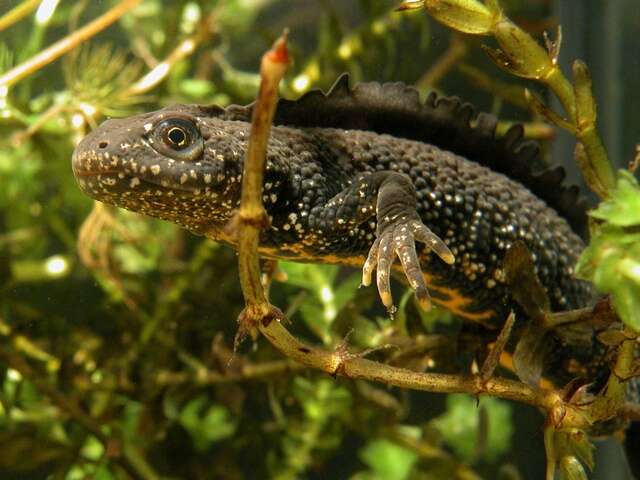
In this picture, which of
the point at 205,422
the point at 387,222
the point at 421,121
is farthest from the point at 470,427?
the point at 387,222

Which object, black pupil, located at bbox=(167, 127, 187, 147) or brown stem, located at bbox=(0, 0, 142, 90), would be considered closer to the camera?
black pupil, located at bbox=(167, 127, 187, 147)

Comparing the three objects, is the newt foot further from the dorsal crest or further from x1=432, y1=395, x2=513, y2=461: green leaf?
x1=432, y1=395, x2=513, y2=461: green leaf

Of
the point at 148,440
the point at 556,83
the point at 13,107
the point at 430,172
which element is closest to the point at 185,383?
the point at 148,440

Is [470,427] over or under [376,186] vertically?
under

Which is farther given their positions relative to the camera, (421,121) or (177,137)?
(421,121)

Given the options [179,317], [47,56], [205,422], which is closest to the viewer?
[47,56]

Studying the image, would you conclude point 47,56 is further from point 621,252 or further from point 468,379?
point 621,252

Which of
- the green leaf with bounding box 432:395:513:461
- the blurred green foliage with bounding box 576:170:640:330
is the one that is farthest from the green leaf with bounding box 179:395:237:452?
the blurred green foliage with bounding box 576:170:640:330

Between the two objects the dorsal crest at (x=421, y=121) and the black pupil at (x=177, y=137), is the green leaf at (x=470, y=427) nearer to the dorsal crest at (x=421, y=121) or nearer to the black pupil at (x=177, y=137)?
the dorsal crest at (x=421, y=121)
